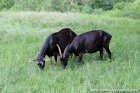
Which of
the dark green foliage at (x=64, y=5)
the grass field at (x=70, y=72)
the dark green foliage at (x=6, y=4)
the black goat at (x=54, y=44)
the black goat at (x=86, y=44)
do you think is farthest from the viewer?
the dark green foliage at (x=6, y=4)

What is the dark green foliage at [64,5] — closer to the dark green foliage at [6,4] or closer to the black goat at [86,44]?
the dark green foliage at [6,4]

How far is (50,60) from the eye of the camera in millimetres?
9133

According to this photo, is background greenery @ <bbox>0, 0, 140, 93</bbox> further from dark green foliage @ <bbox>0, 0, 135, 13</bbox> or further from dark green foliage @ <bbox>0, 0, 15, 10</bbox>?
dark green foliage @ <bbox>0, 0, 15, 10</bbox>

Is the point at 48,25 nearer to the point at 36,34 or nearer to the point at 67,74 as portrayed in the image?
the point at 36,34

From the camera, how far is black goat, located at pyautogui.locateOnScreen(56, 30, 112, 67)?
872 centimetres

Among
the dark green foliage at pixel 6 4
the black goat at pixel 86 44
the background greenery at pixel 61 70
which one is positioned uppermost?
the black goat at pixel 86 44

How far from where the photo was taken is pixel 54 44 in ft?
29.3

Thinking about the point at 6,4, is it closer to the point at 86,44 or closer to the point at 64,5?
the point at 64,5

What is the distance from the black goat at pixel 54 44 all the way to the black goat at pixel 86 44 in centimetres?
40

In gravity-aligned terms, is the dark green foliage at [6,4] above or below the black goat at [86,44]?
below

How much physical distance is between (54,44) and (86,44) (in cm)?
84

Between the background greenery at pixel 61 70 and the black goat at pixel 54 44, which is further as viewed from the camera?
the black goat at pixel 54 44

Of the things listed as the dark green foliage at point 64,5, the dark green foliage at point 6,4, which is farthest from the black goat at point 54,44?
the dark green foliage at point 6,4

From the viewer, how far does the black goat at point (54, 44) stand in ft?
27.6
